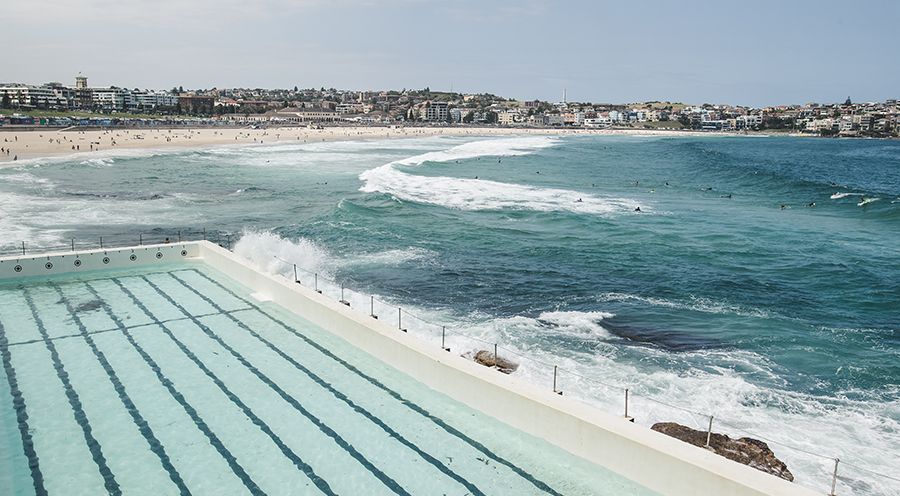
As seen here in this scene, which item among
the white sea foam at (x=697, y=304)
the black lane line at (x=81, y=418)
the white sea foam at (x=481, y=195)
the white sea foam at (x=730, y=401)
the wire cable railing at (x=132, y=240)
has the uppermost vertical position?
the white sea foam at (x=481, y=195)

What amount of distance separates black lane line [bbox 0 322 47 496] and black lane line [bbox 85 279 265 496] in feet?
6.45

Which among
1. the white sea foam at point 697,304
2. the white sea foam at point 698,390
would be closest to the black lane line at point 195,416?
the white sea foam at point 698,390

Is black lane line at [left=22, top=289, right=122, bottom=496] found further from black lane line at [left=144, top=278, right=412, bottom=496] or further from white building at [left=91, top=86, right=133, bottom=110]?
white building at [left=91, top=86, right=133, bottom=110]

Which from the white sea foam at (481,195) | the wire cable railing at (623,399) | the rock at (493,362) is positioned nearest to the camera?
the wire cable railing at (623,399)

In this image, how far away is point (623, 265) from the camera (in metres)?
23.9

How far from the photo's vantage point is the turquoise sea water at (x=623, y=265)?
12.4 m

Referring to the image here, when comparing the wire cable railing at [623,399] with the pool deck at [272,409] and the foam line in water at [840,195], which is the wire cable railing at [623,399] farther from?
the foam line in water at [840,195]

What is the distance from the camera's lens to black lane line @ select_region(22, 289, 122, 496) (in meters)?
8.03

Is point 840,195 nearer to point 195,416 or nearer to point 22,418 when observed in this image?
point 195,416

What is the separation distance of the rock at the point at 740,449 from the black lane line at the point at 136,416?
6545mm

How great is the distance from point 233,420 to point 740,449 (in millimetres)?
7252

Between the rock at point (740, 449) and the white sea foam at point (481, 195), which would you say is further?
the white sea foam at point (481, 195)

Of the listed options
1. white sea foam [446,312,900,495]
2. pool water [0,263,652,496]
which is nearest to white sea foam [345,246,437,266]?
white sea foam [446,312,900,495]

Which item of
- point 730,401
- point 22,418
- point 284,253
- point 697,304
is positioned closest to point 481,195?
point 284,253
